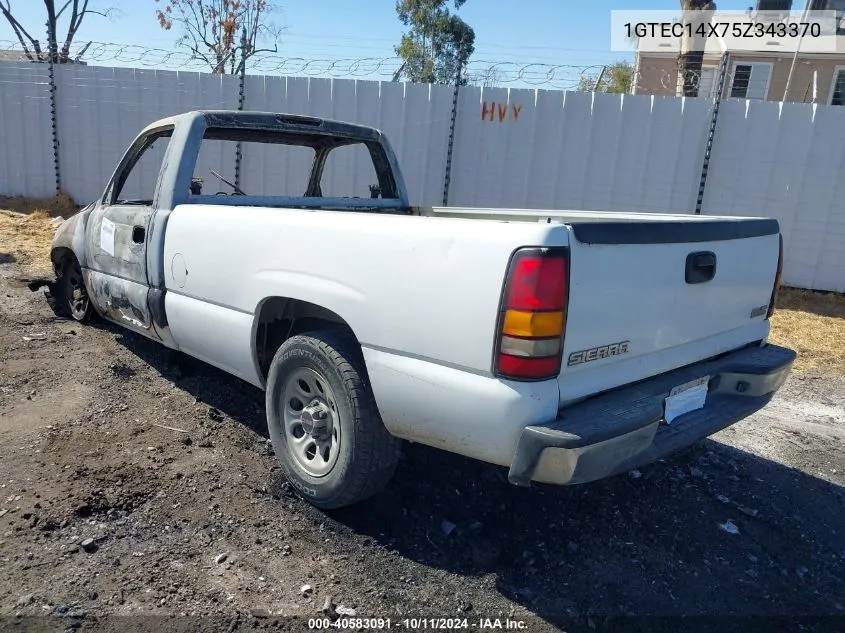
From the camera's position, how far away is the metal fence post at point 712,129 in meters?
8.12

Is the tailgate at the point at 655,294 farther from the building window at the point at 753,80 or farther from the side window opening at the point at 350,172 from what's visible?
the building window at the point at 753,80

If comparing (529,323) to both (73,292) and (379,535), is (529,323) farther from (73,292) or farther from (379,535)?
(73,292)

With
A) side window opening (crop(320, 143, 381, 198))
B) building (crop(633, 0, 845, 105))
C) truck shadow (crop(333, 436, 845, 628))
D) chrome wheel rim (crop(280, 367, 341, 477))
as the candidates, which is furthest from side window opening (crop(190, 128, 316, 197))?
building (crop(633, 0, 845, 105))

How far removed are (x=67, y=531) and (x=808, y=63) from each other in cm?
2320

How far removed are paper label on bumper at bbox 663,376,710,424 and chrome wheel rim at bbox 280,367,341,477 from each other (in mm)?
1470

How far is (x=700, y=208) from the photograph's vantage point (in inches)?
342

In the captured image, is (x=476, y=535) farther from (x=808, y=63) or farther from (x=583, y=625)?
(x=808, y=63)

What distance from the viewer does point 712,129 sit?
842 centimetres

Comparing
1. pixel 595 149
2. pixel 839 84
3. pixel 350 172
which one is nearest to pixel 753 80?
pixel 839 84

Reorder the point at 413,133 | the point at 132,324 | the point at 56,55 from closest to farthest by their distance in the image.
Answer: the point at 132,324 → the point at 413,133 → the point at 56,55

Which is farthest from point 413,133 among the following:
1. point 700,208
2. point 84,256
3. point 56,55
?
point 56,55

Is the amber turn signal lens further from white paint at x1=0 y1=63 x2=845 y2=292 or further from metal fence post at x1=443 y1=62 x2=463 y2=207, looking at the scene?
white paint at x1=0 y1=63 x2=845 y2=292

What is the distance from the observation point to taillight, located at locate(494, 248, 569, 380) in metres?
2.24

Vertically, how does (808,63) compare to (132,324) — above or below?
above
